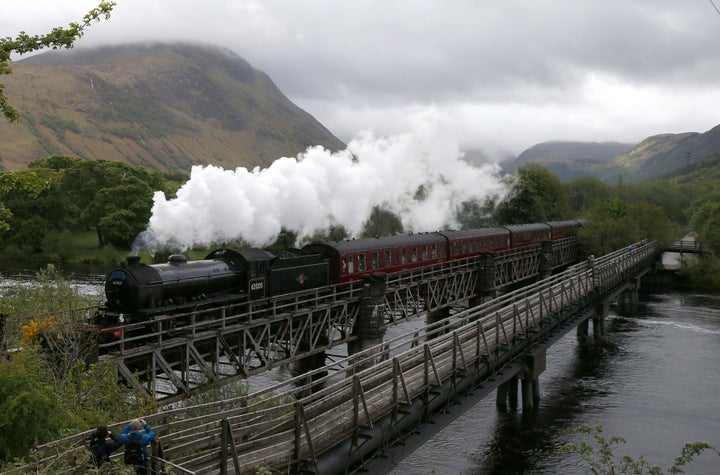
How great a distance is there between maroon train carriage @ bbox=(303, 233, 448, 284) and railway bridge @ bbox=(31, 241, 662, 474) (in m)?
1.35

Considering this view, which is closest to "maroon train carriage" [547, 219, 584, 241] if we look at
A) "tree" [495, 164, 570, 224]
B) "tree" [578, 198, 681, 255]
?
"tree" [578, 198, 681, 255]

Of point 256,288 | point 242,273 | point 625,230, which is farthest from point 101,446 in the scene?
point 625,230

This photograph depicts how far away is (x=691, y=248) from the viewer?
73.4m

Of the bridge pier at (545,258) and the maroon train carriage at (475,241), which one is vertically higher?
the maroon train carriage at (475,241)

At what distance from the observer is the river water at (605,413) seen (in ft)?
77.5

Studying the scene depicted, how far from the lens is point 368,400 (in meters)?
15.4

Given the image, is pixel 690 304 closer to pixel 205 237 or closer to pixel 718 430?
pixel 718 430

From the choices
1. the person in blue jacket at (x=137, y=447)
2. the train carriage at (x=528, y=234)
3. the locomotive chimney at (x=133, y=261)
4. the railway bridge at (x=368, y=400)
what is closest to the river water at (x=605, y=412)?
the railway bridge at (x=368, y=400)

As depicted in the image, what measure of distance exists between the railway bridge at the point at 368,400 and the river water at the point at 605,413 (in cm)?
202

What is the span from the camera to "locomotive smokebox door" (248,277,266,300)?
78.8 ft

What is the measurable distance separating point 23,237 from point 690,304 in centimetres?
7614

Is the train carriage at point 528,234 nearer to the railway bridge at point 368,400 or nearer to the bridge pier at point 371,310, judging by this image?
the railway bridge at point 368,400

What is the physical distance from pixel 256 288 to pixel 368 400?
1020cm

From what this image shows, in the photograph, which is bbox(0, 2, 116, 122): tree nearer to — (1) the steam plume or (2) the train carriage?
(1) the steam plume
